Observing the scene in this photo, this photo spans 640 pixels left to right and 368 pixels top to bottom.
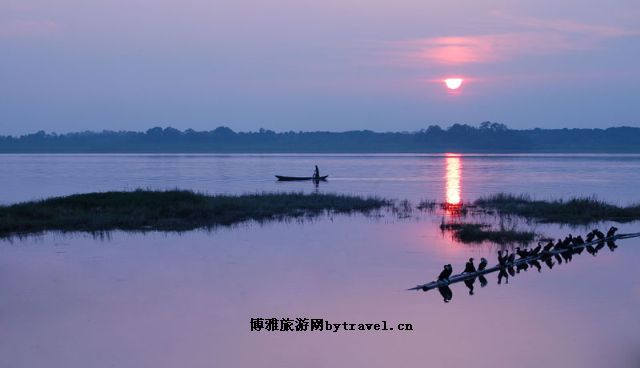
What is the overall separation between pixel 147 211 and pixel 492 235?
1599 cm

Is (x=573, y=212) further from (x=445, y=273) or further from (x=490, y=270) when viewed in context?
(x=445, y=273)

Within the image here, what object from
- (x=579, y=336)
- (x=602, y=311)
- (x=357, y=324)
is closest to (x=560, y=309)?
(x=602, y=311)

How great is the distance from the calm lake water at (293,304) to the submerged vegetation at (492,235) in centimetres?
80

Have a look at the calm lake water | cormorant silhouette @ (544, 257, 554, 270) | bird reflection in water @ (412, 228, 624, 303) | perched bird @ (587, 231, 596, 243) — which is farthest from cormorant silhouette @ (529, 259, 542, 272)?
perched bird @ (587, 231, 596, 243)

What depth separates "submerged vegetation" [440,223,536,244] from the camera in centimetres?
2872

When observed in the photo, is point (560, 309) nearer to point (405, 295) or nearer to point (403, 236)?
point (405, 295)

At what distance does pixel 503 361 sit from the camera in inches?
586

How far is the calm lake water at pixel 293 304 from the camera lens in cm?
1531

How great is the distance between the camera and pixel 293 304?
19266mm

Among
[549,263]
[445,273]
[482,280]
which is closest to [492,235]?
[549,263]

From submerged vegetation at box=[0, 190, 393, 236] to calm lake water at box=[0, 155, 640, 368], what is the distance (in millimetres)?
2217

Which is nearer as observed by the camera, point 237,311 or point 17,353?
point 17,353

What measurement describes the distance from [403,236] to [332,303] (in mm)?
12057

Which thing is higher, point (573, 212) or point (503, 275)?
point (573, 212)
